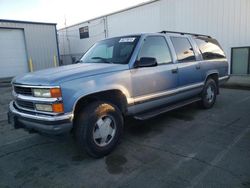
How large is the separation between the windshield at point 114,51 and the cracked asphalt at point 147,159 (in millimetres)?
1527

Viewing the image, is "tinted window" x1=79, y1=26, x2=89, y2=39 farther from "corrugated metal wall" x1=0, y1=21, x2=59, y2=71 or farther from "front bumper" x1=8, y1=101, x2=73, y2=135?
"front bumper" x1=8, y1=101, x2=73, y2=135

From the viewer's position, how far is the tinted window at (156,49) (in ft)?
13.1

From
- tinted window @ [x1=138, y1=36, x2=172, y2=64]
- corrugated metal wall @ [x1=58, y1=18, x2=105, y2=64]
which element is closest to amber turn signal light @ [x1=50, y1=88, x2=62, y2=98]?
tinted window @ [x1=138, y1=36, x2=172, y2=64]

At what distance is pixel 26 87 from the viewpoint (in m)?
3.15

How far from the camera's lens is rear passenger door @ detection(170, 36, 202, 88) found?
15.4 feet

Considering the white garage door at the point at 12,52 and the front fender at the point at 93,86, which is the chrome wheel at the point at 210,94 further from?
the white garage door at the point at 12,52

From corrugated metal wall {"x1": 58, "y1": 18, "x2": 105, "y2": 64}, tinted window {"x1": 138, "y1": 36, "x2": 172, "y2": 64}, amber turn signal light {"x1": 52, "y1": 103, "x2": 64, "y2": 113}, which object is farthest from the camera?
corrugated metal wall {"x1": 58, "y1": 18, "x2": 105, "y2": 64}

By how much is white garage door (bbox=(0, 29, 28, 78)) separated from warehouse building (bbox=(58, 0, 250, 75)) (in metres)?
7.46

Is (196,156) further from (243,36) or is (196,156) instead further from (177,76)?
(243,36)

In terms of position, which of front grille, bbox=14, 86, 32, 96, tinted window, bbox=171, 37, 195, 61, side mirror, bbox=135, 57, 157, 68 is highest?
tinted window, bbox=171, 37, 195, 61

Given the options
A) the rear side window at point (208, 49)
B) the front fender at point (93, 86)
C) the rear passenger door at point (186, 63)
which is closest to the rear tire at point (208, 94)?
the rear passenger door at point (186, 63)

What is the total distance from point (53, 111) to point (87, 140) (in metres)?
0.65

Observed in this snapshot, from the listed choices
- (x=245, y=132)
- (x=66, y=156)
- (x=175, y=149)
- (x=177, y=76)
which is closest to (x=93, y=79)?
(x=66, y=156)

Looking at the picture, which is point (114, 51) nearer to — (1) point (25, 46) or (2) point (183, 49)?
(2) point (183, 49)
